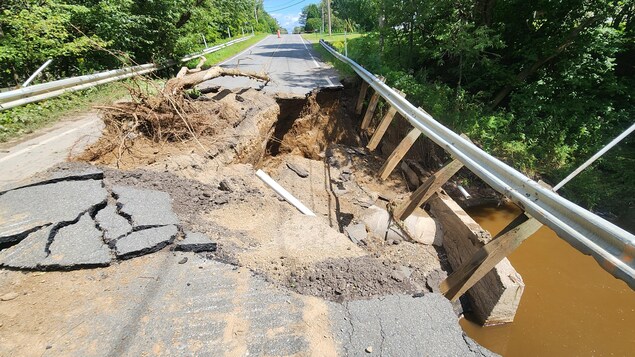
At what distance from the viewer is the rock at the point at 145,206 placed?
295 centimetres

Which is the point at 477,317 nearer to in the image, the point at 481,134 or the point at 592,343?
the point at 592,343

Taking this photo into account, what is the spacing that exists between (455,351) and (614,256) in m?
1.04

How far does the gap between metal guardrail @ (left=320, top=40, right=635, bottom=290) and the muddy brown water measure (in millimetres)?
1877

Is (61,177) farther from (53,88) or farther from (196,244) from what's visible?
(53,88)

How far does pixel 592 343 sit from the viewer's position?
3.42 meters

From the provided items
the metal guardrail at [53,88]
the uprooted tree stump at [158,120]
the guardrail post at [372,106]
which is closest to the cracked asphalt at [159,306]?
the uprooted tree stump at [158,120]

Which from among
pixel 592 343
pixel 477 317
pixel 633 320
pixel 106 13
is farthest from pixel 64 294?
pixel 106 13

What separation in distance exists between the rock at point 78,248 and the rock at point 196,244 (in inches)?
21.7

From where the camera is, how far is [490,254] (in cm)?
275

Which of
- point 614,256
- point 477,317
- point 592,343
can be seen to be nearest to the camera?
point 614,256

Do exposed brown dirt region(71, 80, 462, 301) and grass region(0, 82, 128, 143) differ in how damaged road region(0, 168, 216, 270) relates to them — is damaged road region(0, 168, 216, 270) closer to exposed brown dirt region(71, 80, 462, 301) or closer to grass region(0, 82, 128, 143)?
exposed brown dirt region(71, 80, 462, 301)

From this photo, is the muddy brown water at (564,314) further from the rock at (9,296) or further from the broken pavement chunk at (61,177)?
the broken pavement chunk at (61,177)

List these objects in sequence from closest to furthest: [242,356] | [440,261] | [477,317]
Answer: [242,356]
[477,317]
[440,261]

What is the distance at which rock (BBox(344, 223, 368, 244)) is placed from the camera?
191 inches
